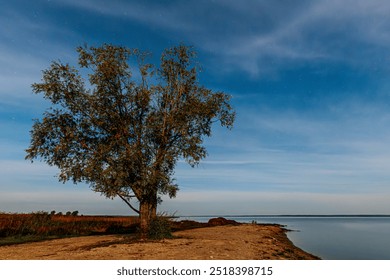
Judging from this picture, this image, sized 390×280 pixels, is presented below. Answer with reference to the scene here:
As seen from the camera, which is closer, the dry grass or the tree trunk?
the tree trunk

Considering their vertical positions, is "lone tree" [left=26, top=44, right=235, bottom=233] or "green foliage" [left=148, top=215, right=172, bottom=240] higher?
"lone tree" [left=26, top=44, right=235, bottom=233]

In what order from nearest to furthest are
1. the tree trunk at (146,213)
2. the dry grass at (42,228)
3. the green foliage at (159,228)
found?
the green foliage at (159,228) → the tree trunk at (146,213) → the dry grass at (42,228)

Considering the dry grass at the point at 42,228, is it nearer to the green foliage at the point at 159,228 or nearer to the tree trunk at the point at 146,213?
the tree trunk at the point at 146,213

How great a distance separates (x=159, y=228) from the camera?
87.6 feet

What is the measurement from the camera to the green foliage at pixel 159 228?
86.9 feet

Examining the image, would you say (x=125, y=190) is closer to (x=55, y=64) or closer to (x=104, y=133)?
(x=104, y=133)

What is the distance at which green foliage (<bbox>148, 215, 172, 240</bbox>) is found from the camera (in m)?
26.5

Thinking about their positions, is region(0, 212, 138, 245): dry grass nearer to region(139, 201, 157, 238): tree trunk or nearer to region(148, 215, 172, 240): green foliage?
A: region(139, 201, 157, 238): tree trunk

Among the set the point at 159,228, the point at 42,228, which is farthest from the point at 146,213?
the point at 42,228

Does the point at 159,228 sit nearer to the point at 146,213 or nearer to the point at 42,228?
the point at 146,213
